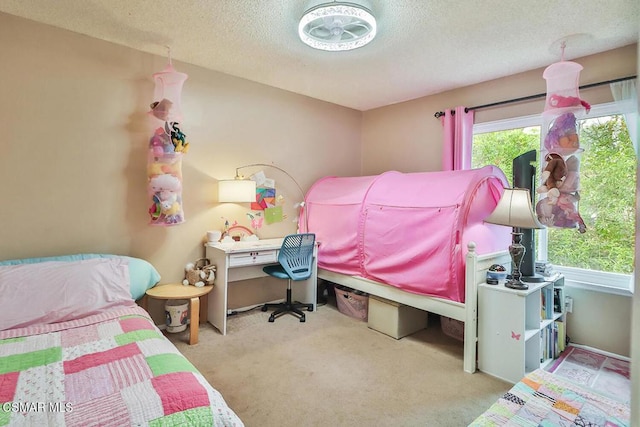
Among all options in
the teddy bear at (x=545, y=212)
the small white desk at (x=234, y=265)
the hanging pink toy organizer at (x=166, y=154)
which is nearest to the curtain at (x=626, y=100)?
the teddy bear at (x=545, y=212)

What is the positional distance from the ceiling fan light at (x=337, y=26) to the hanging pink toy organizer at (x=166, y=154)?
1.24 meters

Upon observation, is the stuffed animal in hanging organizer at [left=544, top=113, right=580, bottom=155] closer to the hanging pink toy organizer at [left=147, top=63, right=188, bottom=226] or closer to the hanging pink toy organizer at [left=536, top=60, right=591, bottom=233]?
the hanging pink toy organizer at [left=536, top=60, right=591, bottom=233]

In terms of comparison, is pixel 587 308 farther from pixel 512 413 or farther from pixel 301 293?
pixel 301 293

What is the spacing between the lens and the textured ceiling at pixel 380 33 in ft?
7.48

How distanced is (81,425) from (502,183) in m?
3.11

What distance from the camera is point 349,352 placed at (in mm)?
2789

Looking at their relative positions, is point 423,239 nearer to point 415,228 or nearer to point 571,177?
point 415,228

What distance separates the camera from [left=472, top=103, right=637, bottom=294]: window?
108 inches

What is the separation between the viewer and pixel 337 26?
2.41 meters

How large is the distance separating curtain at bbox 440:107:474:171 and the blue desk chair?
1.71 metres

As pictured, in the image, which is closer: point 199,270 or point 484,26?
point 484,26

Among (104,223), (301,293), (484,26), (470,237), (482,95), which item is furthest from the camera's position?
(301,293)

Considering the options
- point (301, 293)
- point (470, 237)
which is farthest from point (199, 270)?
point (470, 237)

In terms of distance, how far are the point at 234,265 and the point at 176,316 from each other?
26.0 inches
